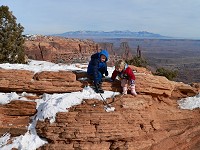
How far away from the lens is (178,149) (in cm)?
1614

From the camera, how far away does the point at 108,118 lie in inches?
555

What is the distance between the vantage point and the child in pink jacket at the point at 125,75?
14.9 m

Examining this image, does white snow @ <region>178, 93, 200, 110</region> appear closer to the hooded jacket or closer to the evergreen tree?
the hooded jacket

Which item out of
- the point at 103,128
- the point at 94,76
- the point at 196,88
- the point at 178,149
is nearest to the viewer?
the point at 103,128

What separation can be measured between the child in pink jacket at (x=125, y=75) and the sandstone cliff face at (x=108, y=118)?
447 mm

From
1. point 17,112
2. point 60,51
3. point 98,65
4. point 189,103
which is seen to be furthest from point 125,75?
point 60,51

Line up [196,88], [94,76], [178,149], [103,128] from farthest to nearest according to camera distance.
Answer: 1. [196,88]
2. [178,149]
3. [94,76]
4. [103,128]

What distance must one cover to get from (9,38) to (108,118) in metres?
17.9

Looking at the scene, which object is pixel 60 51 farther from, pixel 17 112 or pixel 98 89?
pixel 98 89

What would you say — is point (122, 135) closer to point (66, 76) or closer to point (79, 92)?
point (79, 92)

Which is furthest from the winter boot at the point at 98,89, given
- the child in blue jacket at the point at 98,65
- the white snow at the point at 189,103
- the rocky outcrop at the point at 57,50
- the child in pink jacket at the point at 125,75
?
the rocky outcrop at the point at 57,50

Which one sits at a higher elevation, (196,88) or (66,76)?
(66,76)

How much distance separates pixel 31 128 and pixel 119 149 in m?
4.01

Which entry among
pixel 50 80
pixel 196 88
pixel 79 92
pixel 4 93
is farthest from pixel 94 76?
pixel 196 88
